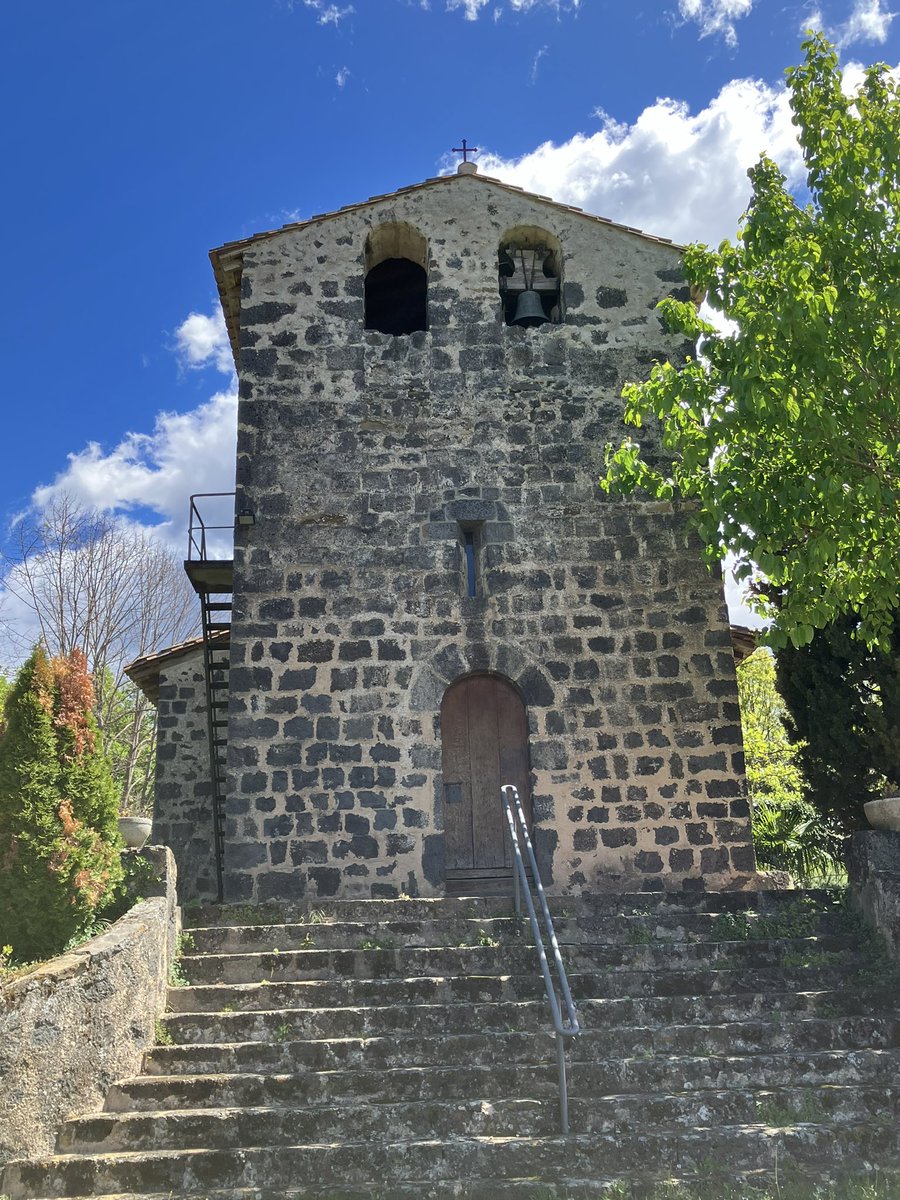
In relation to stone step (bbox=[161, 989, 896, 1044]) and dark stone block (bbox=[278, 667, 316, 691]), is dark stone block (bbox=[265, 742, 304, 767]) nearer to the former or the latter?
dark stone block (bbox=[278, 667, 316, 691])

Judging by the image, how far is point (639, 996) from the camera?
6980 millimetres

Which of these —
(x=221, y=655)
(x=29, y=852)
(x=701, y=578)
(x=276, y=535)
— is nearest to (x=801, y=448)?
(x=701, y=578)

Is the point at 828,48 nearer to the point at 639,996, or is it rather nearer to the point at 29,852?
the point at 639,996

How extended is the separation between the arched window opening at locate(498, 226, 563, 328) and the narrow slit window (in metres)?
2.78

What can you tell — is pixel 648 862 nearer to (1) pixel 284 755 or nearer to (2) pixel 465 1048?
(1) pixel 284 755

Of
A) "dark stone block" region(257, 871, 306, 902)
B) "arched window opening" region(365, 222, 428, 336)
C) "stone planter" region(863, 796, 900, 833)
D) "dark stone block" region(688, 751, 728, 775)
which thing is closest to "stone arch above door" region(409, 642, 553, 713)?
"dark stone block" region(688, 751, 728, 775)

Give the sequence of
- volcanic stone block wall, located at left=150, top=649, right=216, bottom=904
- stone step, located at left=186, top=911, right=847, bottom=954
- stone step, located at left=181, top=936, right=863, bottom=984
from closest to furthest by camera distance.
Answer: stone step, located at left=181, top=936, right=863, bottom=984
stone step, located at left=186, top=911, right=847, bottom=954
volcanic stone block wall, located at left=150, top=649, right=216, bottom=904

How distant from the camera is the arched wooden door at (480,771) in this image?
994 cm

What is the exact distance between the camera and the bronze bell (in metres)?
11.3

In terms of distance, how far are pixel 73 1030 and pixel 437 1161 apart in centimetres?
223

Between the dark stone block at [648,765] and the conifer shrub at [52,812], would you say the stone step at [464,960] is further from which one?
the dark stone block at [648,765]

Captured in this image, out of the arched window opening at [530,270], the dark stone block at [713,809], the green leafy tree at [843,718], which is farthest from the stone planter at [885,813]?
the arched window opening at [530,270]

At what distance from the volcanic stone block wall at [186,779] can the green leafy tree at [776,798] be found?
7.13 m

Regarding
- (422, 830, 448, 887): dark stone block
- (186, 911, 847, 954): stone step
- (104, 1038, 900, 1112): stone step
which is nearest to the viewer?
(104, 1038, 900, 1112): stone step
